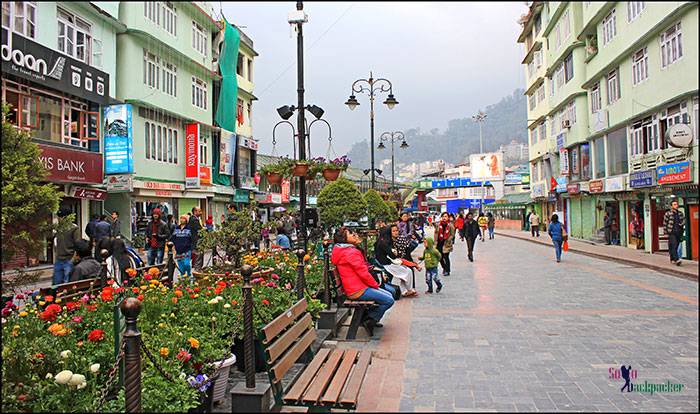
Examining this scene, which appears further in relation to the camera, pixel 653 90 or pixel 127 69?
pixel 127 69

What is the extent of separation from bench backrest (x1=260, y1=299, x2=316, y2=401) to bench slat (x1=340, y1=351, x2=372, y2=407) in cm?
43

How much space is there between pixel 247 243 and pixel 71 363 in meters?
3.61

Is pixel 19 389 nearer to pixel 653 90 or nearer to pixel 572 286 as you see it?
pixel 653 90

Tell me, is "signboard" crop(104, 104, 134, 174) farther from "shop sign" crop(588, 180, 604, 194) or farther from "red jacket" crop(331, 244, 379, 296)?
"shop sign" crop(588, 180, 604, 194)

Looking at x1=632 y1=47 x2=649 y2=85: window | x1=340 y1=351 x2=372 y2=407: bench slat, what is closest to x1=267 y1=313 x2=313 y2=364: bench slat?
x1=340 y1=351 x2=372 y2=407: bench slat

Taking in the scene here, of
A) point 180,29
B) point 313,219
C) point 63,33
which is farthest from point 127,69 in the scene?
point 313,219

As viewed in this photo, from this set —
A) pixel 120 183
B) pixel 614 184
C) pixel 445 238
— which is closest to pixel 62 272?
pixel 120 183

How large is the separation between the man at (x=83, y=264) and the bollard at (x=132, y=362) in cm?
475

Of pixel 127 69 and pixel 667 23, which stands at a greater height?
pixel 127 69

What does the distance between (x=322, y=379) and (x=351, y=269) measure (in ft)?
8.37

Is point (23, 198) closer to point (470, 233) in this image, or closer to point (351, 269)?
point (351, 269)

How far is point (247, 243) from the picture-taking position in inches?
263

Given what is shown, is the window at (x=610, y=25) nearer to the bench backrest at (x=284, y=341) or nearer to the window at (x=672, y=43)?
the window at (x=672, y=43)

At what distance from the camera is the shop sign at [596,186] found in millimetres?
18780
